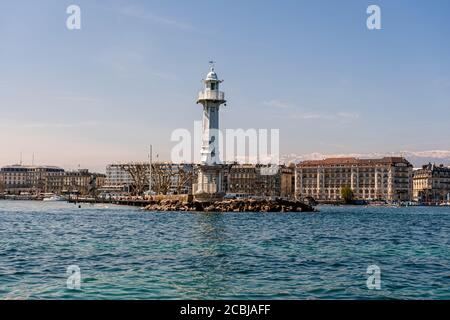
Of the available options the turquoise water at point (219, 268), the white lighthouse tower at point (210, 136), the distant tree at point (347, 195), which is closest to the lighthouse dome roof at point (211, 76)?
the white lighthouse tower at point (210, 136)

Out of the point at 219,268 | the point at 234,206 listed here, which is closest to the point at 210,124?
the point at 234,206

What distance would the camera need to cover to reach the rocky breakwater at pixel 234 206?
3580 inches

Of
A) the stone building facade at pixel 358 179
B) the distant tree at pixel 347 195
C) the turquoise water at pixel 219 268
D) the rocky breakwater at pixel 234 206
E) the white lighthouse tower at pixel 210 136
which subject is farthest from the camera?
the stone building facade at pixel 358 179

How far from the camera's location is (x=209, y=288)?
61.0 feet

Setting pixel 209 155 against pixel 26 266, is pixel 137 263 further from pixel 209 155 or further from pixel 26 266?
pixel 209 155

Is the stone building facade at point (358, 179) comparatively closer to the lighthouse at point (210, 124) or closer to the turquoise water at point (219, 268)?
the lighthouse at point (210, 124)

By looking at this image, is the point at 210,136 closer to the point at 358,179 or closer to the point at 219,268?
the point at 219,268

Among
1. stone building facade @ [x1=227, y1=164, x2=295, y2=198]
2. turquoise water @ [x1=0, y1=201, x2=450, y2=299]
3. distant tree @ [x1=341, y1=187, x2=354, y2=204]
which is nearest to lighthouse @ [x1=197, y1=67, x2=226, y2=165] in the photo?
turquoise water @ [x1=0, y1=201, x2=450, y2=299]

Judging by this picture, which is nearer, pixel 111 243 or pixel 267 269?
pixel 267 269

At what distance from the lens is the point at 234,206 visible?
9294 cm

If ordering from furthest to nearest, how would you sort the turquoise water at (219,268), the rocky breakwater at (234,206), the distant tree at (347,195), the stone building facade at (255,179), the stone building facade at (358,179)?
the stone building facade at (255,179) → the stone building facade at (358,179) → the distant tree at (347,195) → the rocky breakwater at (234,206) → the turquoise water at (219,268)

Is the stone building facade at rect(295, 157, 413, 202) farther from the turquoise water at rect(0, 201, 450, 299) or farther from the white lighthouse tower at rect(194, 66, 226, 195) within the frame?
the turquoise water at rect(0, 201, 450, 299)
